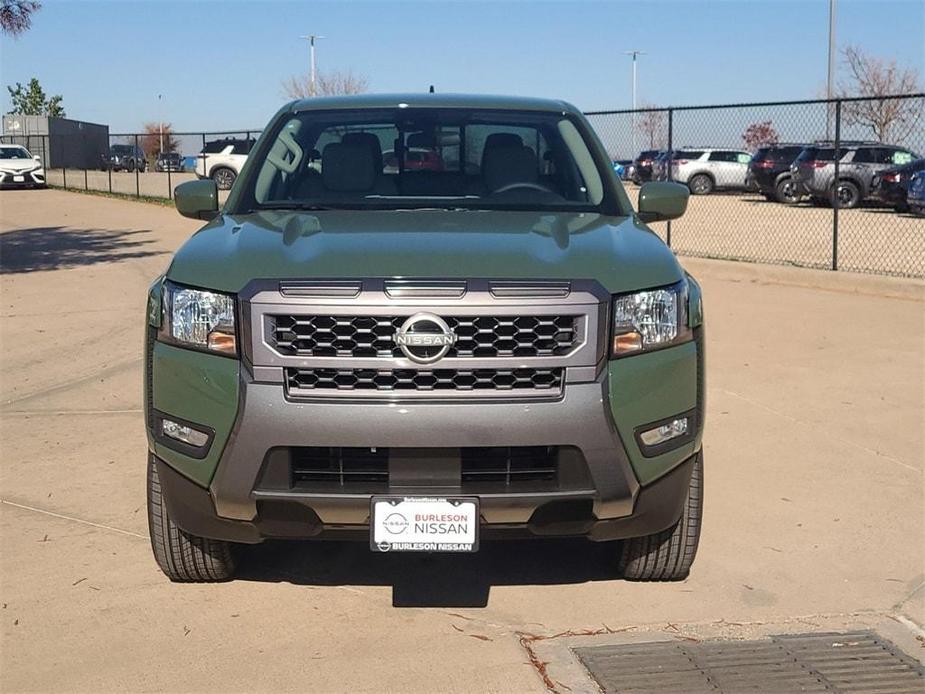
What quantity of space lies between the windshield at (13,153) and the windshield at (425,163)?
3297cm

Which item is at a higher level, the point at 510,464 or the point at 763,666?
the point at 510,464

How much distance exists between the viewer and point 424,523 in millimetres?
3615

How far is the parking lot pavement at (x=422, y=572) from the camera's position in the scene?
12.5 ft

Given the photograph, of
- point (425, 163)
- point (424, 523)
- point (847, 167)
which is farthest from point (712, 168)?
point (424, 523)

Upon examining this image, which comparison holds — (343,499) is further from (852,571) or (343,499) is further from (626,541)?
(852,571)

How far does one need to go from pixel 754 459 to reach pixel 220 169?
28671mm

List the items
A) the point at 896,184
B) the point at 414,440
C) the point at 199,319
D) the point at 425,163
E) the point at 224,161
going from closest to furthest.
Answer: the point at 414,440, the point at 199,319, the point at 425,163, the point at 896,184, the point at 224,161

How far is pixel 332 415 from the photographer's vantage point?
352 centimetres

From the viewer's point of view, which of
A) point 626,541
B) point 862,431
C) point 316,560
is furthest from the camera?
point 862,431

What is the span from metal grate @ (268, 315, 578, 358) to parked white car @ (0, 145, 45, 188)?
33.7m

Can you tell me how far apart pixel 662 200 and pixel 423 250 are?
1.61 m

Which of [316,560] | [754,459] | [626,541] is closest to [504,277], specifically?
[626,541]

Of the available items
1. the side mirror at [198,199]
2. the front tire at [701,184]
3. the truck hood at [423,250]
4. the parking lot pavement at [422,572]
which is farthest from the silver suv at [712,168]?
the truck hood at [423,250]

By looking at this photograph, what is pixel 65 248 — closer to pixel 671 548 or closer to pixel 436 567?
pixel 436 567
